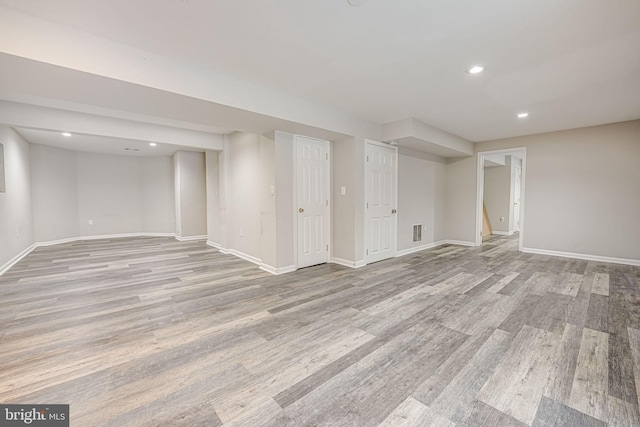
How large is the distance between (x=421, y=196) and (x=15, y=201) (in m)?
7.78

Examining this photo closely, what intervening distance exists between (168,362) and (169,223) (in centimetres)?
697

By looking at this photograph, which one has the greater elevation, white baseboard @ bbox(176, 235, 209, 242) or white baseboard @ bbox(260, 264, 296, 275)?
white baseboard @ bbox(176, 235, 209, 242)

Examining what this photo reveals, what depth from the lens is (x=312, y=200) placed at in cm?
441

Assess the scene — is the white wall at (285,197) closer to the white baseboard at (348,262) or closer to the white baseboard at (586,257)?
the white baseboard at (348,262)

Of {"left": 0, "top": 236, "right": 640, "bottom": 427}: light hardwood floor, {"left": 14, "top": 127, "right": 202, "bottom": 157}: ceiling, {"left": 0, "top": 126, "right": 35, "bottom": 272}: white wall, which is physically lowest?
{"left": 0, "top": 236, "right": 640, "bottom": 427}: light hardwood floor

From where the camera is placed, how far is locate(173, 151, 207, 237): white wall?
7.09 m

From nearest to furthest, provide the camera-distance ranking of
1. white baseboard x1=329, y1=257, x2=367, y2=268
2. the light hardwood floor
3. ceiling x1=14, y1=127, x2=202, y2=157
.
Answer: the light hardwood floor
white baseboard x1=329, y1=257, x2=367, y2=268
ceiling x1=14, y1=127, x2=202, y2=157

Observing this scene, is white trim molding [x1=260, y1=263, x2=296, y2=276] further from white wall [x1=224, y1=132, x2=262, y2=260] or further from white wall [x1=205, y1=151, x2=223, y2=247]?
white wall [x1=205, y1=151, x2=223, y2=247]

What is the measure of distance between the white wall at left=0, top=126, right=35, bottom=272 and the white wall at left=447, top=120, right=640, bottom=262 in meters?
9.07

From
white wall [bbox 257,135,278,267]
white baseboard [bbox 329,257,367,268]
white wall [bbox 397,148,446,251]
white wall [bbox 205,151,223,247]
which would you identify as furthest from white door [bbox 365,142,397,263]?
white wall [bbox 205,151,223,247]

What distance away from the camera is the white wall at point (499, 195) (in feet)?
26.1

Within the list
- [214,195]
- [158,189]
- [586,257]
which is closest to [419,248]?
[586,257]

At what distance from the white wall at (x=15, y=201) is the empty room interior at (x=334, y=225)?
9cm

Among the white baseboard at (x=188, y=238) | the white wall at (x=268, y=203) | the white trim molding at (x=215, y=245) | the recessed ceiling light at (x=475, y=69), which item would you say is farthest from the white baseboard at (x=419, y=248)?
the white baseboard at (x=188, y=238)
